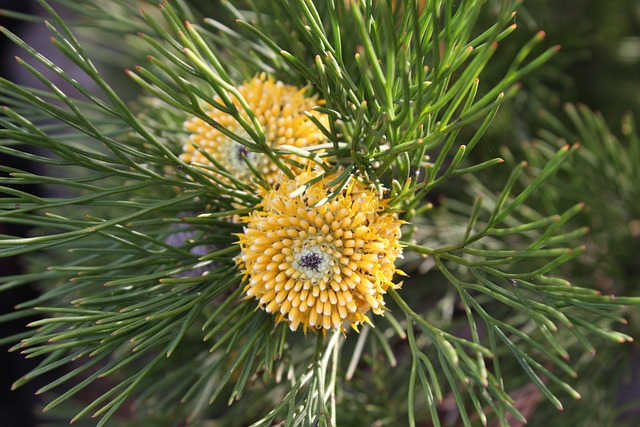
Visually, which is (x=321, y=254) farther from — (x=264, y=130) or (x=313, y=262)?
(x=264, y=130)

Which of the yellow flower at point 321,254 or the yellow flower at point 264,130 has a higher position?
the yellow flower at point 264,130

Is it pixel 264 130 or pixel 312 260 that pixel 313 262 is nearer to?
pixel 312 260

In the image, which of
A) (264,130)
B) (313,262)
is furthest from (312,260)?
(264,130)

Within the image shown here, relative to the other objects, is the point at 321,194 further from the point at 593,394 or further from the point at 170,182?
the point at 593,394

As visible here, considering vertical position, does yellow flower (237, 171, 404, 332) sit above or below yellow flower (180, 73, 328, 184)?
below

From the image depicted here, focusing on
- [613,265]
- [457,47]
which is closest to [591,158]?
[613,265]

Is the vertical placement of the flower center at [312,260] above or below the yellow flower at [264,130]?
below
